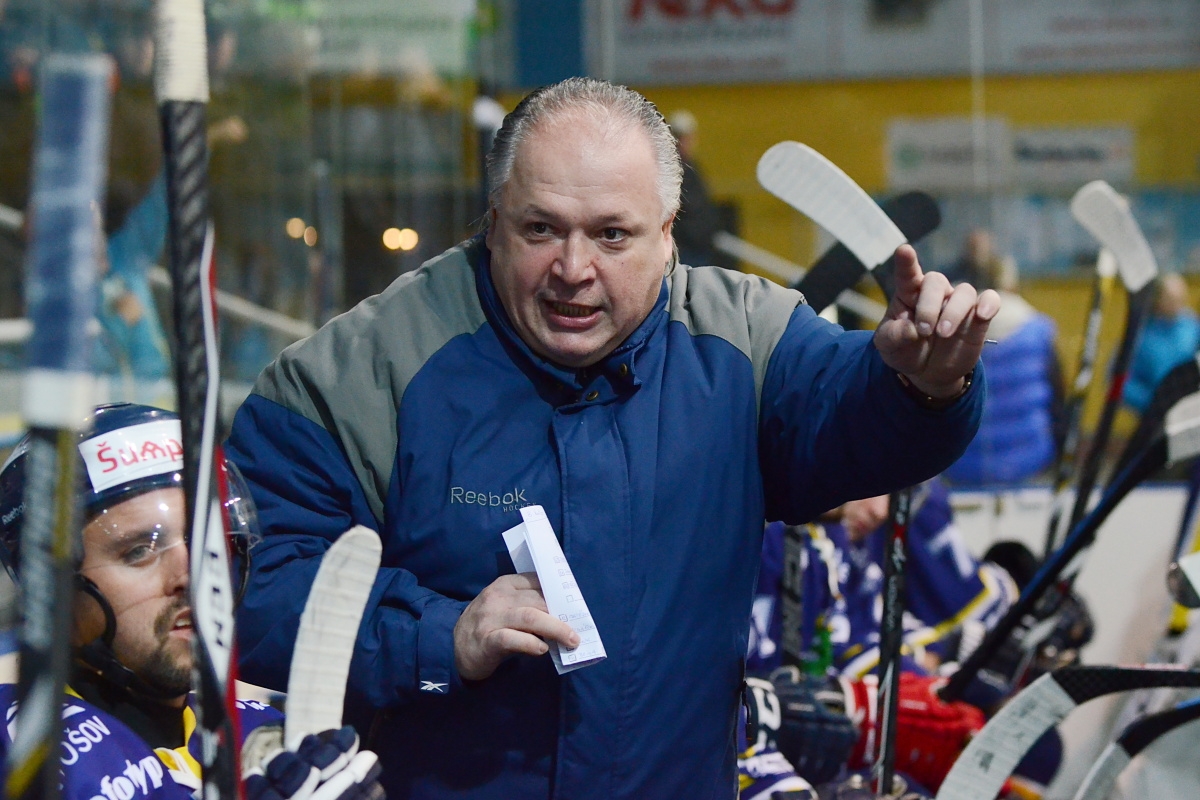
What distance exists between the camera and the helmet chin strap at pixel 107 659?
168 centimetres

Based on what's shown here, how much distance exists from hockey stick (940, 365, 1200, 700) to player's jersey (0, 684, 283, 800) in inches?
60.6

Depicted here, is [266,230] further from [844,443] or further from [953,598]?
[844,443]

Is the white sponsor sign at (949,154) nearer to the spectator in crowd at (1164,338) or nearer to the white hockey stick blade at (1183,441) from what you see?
the spectator in crowd at (1164,338)

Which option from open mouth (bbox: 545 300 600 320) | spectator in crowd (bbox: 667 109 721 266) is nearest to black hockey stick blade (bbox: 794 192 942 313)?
open mouth (bbox: 545 300 600 320)

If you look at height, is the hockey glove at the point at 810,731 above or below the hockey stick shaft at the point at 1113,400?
below

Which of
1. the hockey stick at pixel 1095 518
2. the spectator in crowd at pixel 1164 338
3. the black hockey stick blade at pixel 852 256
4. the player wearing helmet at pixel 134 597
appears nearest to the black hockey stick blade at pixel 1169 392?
the hockey stick at pixel 1095 518

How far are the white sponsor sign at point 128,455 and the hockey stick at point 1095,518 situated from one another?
4.91 feet

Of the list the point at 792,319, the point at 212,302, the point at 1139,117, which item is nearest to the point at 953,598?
the point at 792,319

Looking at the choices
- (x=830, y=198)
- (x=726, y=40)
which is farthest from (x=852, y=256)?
(x=726, y=40)

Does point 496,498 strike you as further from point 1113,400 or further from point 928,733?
point 1113,400

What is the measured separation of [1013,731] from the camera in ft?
6.16

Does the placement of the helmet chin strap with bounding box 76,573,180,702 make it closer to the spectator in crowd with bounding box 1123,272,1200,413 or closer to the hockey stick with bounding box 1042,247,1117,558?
the hockey stick with bounding box 1042,247,1117,558

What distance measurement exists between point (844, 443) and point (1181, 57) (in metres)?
6.20

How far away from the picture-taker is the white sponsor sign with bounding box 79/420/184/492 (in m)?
1.74
